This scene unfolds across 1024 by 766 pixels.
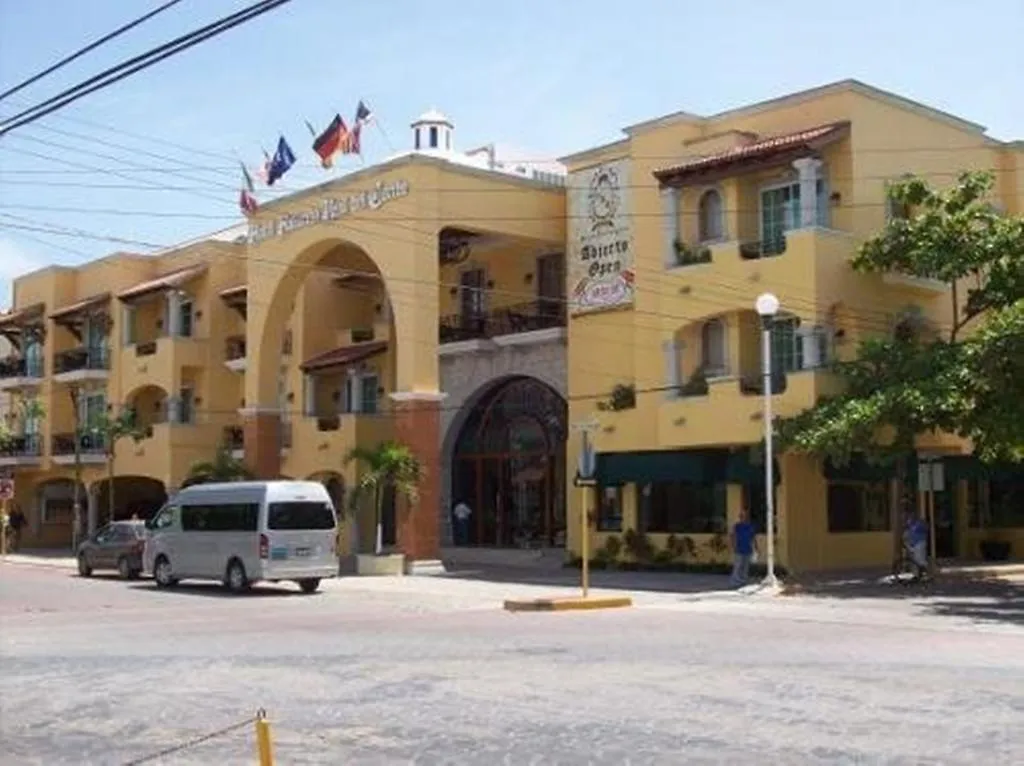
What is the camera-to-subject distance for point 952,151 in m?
36.7

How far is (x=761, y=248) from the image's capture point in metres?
33.8

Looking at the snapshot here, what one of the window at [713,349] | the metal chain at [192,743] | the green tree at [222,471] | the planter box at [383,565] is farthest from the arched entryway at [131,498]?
the metal chain at [192,743]

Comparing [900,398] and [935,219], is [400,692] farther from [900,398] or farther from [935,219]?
[935,219]

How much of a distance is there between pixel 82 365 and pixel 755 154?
33761 millimetres

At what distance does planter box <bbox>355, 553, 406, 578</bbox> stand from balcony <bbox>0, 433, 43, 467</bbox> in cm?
2657

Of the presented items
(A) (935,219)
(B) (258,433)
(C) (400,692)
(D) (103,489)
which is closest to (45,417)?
(D) (103,489)

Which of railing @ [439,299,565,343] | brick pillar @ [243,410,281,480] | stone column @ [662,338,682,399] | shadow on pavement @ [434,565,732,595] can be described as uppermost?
railing @ [439,299,565,343]

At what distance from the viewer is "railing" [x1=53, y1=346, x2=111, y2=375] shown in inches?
2213

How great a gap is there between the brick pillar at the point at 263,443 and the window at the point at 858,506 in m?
19.0

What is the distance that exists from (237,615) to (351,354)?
22182mm

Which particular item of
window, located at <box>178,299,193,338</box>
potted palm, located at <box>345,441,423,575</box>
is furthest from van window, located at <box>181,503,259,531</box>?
window, located at <box>178,299,193,338</box>

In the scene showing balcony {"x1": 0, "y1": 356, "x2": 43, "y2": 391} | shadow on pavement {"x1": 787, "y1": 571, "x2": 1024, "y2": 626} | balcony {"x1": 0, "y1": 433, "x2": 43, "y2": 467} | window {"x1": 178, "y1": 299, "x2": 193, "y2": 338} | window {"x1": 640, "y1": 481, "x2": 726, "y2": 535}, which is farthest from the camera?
balcony {"x1": 0, "y1": 356, "x2": 43, "y2": 391}

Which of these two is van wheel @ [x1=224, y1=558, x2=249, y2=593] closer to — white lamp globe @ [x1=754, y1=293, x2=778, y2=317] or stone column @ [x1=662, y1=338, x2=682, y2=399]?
stone column @ [x1=662, y1=338, x2=682, y2=399]

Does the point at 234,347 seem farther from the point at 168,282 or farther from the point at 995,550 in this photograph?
the point at 995,550
